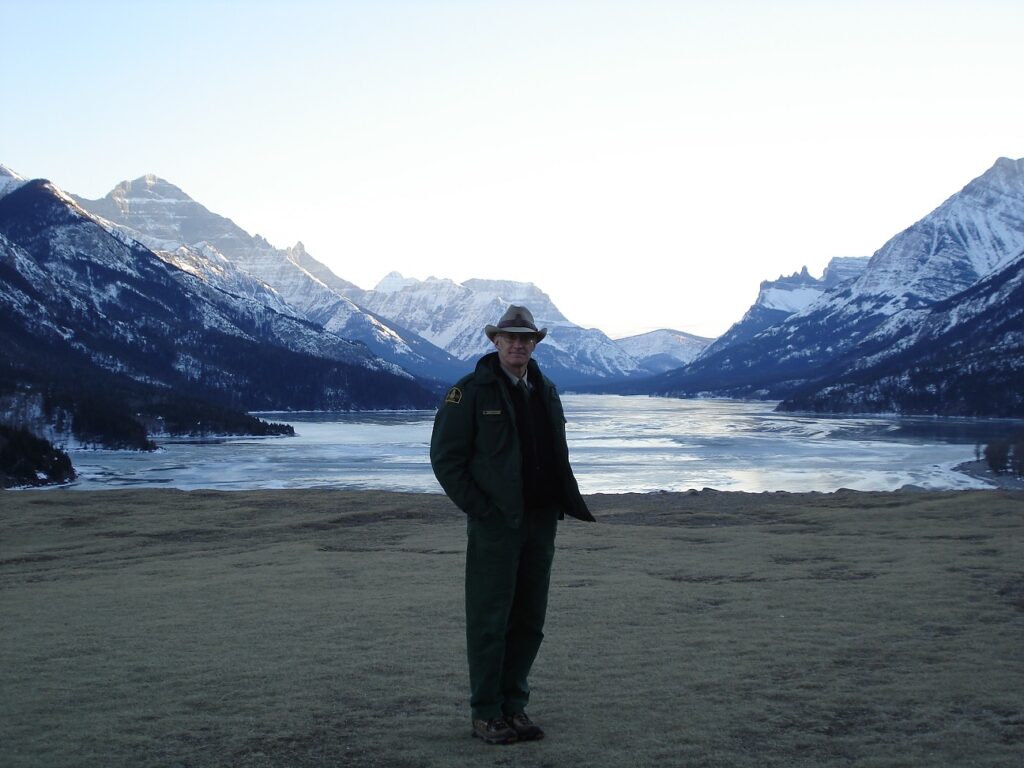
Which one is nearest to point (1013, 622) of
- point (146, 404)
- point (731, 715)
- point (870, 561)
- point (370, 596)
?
point (731, 715)

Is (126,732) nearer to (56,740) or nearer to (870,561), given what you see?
(56,740)

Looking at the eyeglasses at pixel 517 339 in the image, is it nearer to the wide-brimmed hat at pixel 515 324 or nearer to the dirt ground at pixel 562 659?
the wide-brimmed hat at pixel 515 324

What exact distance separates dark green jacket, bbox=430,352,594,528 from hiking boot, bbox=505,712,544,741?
4.89 ft

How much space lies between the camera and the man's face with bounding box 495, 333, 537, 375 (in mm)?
8359

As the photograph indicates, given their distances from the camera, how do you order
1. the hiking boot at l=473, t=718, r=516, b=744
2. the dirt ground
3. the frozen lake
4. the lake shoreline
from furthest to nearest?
the frozen lake, the lake shoreline, the hiking boot at l=473, t=718, r=516, b=744, the dirt ground

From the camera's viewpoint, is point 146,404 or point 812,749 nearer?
point 812,749

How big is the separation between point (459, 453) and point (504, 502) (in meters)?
0.54

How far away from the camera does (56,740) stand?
313 inches

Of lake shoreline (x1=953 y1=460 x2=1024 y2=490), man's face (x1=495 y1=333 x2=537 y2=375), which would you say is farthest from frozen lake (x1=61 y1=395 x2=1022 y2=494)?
man's face (x1=495 y1=333 x2=537 y2=375)

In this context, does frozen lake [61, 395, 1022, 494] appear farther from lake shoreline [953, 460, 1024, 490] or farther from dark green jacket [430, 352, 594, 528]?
dark green jacket [430, 352, 594, 528]

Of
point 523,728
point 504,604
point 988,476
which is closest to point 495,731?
point 523,728

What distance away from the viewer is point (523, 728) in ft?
26.2

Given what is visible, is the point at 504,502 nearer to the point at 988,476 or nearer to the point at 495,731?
the point at 495,731

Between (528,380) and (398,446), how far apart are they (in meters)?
99.7
